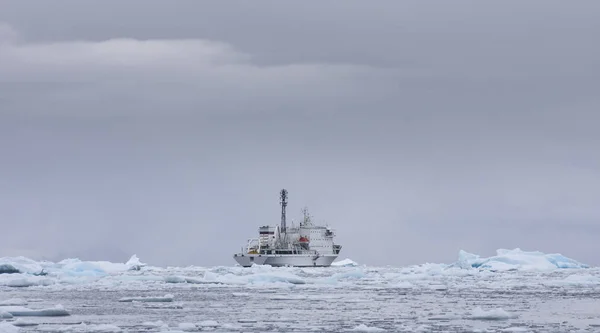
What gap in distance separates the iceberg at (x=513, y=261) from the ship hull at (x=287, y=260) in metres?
17.5

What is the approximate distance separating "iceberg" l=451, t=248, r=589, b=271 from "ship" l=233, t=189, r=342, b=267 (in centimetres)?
1773

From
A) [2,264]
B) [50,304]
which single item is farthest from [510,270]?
[50,304]

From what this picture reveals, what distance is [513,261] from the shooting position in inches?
3573

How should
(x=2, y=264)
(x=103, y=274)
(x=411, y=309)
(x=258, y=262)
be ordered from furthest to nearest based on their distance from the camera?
1. (x=258, y=262)
2. (x=103, y=274)
3. (x=2, y=264)
4. (x=411, y=309)

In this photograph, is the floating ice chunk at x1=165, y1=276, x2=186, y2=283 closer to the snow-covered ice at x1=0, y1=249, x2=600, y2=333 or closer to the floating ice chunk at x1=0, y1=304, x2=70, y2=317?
the snow-covered ice at x1=0, y1=249, x2=600, y2=333

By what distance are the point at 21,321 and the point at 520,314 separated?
1461 cm

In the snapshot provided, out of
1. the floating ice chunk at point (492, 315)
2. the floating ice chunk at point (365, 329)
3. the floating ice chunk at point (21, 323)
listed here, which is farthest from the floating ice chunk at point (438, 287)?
the floating ice chunk at point (21, 323)

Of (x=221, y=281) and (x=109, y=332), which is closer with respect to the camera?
(x=109, y=332)

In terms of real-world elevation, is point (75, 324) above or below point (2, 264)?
below

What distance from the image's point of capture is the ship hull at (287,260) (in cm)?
10312

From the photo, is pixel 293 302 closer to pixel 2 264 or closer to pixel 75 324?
pixel 75 324

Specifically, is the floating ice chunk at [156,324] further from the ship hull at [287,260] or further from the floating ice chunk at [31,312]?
the ship hull at [287,260]

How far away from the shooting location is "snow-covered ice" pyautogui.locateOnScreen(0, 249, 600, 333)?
1126 inches

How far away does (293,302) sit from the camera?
40094 mm
